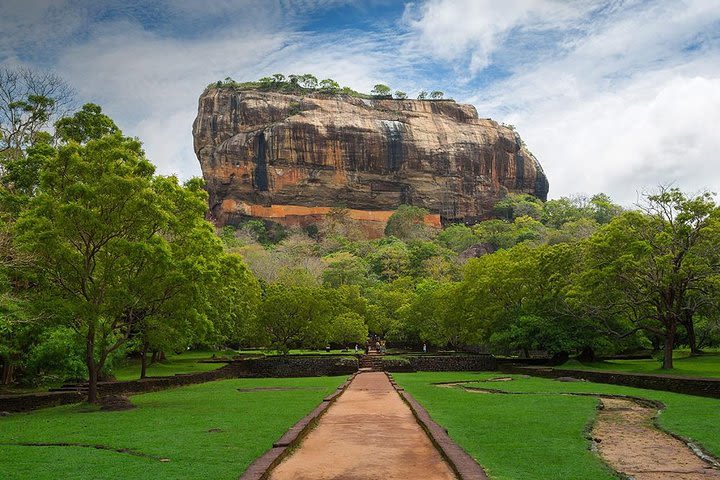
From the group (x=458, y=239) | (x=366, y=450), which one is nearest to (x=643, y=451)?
(x=366, y=450)

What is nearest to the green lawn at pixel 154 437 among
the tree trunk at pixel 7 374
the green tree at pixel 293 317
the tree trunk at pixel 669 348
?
the tree trunk at pixel 7 374

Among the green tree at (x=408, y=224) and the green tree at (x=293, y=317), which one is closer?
the green tree at (x=293, y=317)

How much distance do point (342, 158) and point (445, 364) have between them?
81011mm

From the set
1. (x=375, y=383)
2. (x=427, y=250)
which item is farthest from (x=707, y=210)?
(x=427, y=250)

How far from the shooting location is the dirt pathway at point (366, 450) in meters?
7.68

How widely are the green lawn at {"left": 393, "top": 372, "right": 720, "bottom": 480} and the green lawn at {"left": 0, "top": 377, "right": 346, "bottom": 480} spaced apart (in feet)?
11.2

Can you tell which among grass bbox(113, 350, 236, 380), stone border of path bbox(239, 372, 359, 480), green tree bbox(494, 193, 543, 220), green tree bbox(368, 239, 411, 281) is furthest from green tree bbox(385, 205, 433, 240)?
stone border of path bbox(239, 372, 359, 480)

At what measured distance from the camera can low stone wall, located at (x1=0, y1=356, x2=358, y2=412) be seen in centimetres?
1580

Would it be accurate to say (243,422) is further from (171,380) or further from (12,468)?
(171,380)

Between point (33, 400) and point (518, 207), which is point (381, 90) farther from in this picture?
point (33, 400)

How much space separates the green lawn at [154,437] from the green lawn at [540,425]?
3.42 metres

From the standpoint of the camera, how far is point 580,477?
281 inches

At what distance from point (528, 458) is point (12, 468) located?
706 centimetres

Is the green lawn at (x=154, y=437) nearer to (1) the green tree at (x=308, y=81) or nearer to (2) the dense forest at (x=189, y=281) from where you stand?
(2) the dense forest at (x=189, y=281)
